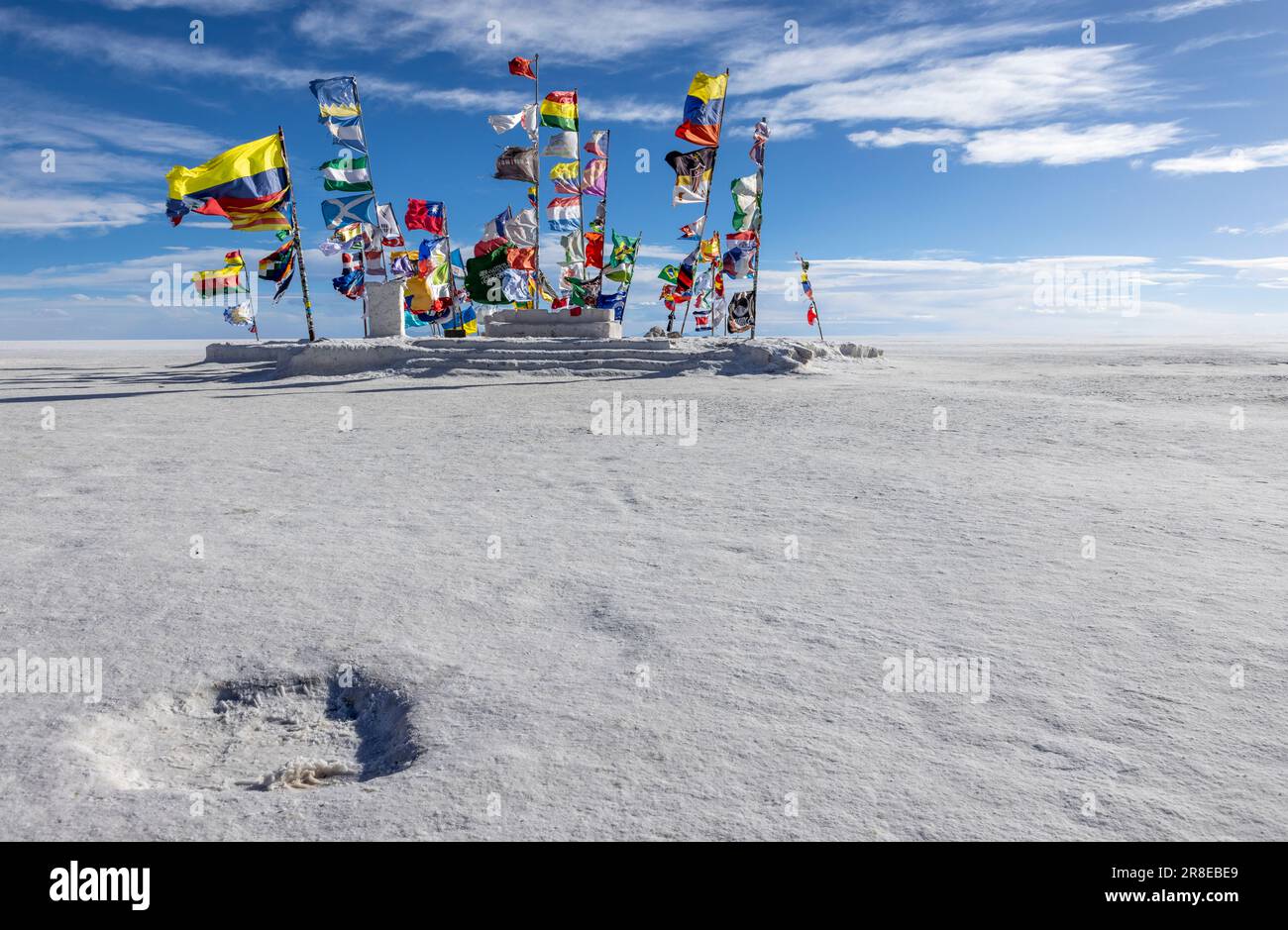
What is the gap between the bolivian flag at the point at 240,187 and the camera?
19719mm

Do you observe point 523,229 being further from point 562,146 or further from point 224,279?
point 224,279

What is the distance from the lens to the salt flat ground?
2.83 meters

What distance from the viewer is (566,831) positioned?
2641mm

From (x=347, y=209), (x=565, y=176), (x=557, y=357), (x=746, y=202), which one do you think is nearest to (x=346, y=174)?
(x=347, y=209)

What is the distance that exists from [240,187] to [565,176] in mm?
8406

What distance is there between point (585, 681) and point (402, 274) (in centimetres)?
2658

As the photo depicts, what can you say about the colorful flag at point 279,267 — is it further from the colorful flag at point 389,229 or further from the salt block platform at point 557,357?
the salt block platform at point 557,357

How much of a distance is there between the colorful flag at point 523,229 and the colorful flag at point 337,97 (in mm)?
5166

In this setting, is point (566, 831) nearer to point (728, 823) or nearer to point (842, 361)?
point (728, 823)

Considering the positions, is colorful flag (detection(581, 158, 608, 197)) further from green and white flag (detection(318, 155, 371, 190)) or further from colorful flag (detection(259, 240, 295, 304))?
colorful flag (detection(259, 240, 295, 304))

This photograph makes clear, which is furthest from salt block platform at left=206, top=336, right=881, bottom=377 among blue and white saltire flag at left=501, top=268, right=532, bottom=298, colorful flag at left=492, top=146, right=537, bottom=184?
colorful flag at left=492, top=146, right=537, bottom=184

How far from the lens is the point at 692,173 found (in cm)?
2309

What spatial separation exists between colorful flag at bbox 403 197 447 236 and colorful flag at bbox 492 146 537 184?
6718mm

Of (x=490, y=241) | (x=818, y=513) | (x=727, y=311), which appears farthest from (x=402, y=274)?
(x=818, y=513)
